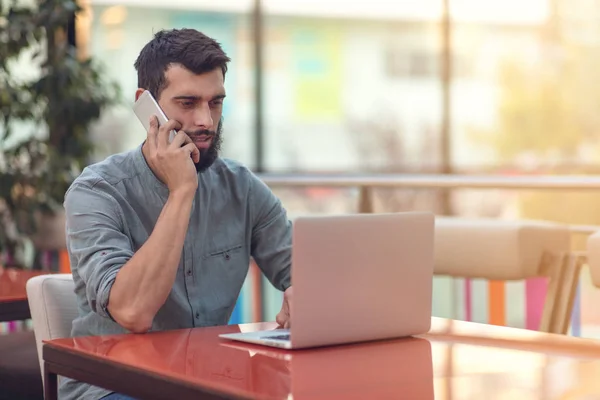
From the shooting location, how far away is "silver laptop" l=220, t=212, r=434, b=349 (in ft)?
5.10

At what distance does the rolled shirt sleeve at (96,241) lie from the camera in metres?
1.89

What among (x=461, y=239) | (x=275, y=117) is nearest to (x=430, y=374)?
(x=461, y=239)

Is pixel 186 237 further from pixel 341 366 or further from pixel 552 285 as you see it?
pixel 552 285

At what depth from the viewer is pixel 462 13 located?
582cm

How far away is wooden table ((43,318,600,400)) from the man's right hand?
34cm

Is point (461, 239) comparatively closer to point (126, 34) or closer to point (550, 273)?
point (550, 273)

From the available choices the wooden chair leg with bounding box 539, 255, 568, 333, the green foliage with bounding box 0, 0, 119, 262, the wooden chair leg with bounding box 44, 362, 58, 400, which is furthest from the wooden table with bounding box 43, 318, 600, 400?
the green foliage with bounding box 0, 0, 119, 262

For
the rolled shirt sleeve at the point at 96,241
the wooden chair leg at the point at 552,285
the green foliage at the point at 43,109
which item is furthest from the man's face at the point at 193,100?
the green foliage at the point at 43,109

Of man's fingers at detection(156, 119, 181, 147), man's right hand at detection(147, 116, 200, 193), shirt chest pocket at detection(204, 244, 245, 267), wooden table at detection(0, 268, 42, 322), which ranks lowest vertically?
wooden table at detection(0, 268, 42, 322)

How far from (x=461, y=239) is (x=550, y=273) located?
239mm

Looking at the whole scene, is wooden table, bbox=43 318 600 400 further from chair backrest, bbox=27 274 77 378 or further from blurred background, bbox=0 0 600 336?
blurred background, bbox=0 0 600 336

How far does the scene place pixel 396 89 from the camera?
5797mm

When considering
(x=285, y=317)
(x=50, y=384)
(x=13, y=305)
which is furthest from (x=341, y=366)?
(x=13, y=305)

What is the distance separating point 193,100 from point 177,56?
10 centimetres
